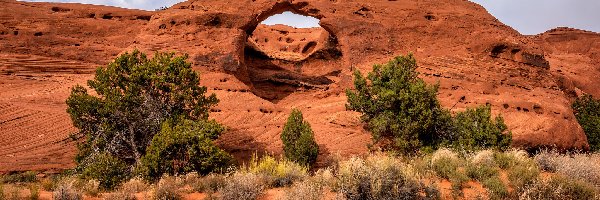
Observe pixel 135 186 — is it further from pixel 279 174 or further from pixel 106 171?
pixel 279 174

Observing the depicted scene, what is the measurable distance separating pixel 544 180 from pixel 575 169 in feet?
8.12

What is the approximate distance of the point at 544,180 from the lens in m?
11.1

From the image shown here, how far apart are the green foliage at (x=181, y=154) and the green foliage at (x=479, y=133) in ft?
28.0

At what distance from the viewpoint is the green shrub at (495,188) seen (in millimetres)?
10727

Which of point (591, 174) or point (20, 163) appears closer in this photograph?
point (591, 174)

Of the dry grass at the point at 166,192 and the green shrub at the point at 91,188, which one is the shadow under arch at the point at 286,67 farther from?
the dry grass at the point at 166,192

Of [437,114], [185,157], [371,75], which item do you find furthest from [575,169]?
[185,157]

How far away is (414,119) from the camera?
675 inches

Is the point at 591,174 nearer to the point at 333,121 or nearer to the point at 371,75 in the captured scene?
the point at 371,75

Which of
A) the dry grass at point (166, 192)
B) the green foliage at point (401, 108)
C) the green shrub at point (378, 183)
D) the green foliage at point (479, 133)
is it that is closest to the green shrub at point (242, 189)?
the dry grass at point (166, 192)

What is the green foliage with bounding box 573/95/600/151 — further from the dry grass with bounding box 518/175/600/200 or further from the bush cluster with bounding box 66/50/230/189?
the bush cluster with bounding box 66/50/230/189

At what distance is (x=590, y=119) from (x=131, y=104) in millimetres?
24629

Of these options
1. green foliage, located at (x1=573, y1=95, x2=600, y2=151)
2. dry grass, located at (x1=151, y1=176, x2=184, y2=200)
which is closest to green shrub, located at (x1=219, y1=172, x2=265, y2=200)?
dry grass, located at (x1=151, y1=176, x2=184, y2=200)

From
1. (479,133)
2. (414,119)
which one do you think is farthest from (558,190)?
(414,119)
